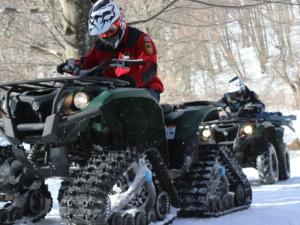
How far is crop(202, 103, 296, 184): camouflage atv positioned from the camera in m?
9.77

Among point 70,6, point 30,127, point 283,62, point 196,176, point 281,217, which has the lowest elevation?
point 281,217

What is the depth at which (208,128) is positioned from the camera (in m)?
10.2

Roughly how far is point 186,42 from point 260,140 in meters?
13.8

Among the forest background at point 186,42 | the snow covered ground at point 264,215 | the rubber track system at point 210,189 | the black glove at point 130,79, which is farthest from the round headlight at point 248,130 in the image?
the black glove at point 130,79

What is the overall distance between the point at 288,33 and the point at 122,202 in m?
37.1

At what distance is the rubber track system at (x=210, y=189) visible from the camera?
204 inches

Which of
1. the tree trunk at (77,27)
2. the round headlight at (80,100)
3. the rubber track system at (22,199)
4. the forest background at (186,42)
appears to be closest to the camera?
the round headlight at (80,100)

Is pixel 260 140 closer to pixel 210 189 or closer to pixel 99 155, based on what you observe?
pixel 210 189

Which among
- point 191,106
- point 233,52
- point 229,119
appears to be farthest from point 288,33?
point 191,106

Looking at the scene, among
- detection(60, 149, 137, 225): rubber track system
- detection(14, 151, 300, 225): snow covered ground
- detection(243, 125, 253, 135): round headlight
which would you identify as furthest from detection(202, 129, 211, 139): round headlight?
detection(60, 149, 137, 225): rubber track system

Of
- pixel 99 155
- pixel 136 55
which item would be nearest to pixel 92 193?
pixel 99 155

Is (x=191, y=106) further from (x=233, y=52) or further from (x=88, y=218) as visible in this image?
(x=233, y=52)

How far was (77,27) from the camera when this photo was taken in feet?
27.8

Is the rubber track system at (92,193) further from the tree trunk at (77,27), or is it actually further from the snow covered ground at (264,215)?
the tree trunk at (77,27)
